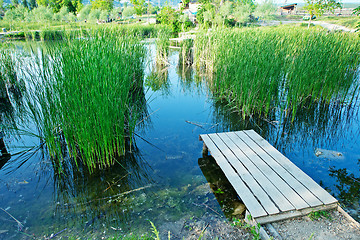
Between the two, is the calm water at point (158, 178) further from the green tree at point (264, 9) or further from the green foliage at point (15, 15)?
the green tree at point (264, 9)

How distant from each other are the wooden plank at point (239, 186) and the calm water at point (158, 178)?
0.66 ft

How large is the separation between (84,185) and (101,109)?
85 centimetres

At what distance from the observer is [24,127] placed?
3.72 metres

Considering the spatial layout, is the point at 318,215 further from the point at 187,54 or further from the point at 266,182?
the point at 187,54

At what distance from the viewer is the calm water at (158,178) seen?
2.04 m

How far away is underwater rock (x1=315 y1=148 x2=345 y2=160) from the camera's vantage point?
117 inches

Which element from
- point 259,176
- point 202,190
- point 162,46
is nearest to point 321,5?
point 162,46

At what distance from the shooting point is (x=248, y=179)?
87.6 inches

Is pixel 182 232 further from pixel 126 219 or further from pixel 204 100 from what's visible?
pixel 204 100

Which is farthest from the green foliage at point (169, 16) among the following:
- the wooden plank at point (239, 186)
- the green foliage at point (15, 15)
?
the wooden plank at point (239, 186)

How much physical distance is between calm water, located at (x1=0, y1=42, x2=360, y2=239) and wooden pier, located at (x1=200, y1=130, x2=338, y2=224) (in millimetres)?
223

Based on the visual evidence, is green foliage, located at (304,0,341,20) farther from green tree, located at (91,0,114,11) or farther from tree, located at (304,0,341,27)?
green tree, located at (91,0,114,11)

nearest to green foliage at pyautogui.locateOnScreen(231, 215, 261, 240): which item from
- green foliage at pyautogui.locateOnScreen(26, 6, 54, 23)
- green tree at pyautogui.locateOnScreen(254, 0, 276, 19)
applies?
green foliage at pyautogui.locateOnScreen(26, 6, 54, 23)

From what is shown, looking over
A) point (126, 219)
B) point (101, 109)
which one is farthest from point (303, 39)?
point (126, 219)
